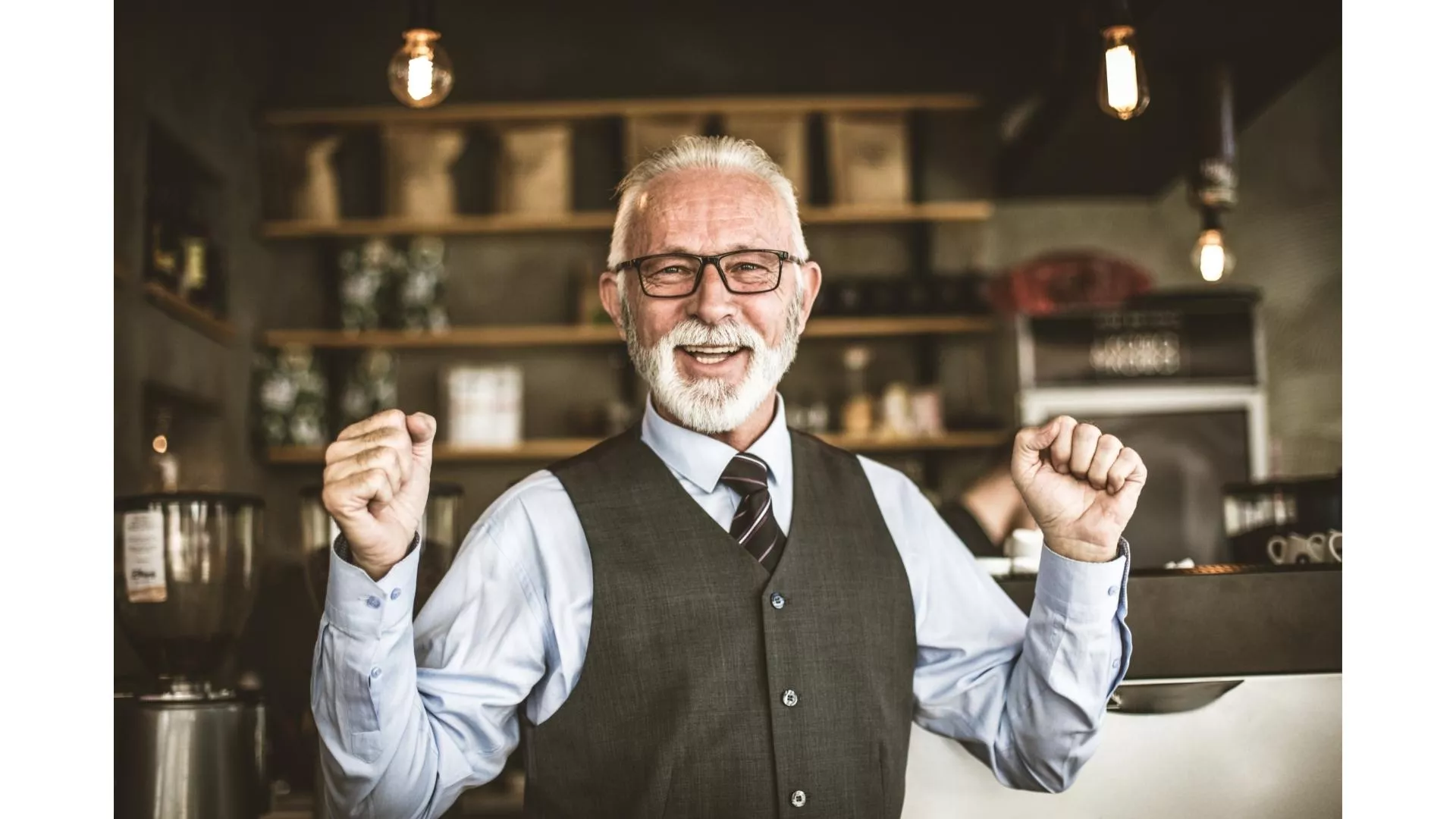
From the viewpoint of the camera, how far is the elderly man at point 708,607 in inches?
56.3

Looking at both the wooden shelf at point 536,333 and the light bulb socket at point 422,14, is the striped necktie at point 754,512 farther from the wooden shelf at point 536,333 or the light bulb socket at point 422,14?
the wooden shelf at point 536,333

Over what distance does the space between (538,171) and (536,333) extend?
60 cm

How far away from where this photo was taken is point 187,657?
189cm

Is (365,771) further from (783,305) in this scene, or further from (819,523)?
(783,305)

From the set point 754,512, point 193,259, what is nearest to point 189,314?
point 193,259

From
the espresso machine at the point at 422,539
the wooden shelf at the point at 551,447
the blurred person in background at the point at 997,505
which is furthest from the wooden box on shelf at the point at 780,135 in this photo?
the espresso machine at the point at 422,539

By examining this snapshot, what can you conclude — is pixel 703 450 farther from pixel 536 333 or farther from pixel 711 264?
pixel 536 333

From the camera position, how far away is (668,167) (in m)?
1.78

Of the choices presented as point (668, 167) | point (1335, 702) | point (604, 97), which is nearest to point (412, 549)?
point (668, 167)

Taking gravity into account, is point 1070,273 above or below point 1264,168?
below

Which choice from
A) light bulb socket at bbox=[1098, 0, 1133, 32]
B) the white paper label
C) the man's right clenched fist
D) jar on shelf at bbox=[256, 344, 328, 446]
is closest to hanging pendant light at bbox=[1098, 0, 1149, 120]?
light bulb socket at bbox=[1098, 0, 1133, 32]

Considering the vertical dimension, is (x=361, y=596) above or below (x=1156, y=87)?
below

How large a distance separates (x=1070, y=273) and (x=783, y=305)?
2873 mm
